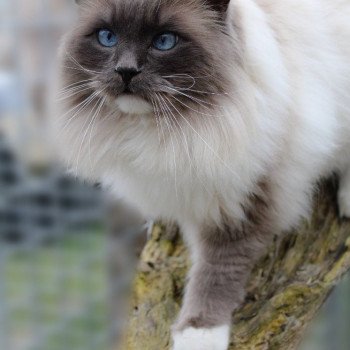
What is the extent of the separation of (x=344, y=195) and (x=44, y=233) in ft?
7.46

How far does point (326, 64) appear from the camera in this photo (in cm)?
173

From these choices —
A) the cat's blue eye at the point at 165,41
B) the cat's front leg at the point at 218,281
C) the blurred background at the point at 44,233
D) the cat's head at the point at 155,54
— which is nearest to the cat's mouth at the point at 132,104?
the cat's head at the point at 155,54

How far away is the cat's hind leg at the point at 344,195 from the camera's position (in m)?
1.94

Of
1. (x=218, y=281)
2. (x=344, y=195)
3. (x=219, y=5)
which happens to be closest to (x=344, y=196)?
(x=344, y=195)

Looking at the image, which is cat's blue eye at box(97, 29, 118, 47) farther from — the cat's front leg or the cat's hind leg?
the cat's hind leg

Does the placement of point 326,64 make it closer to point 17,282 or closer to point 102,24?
point 102,24

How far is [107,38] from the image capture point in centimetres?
157

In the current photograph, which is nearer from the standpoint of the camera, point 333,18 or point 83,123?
point 83,123

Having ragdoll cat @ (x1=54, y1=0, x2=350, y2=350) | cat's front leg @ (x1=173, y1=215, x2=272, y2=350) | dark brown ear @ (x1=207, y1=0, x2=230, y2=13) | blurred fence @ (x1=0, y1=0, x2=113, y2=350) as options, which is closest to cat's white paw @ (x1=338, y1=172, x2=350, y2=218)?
ragdoll cat @ (x1=54, y1=0, x2=350, y2=350)

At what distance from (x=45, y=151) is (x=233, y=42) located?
2.62 meters

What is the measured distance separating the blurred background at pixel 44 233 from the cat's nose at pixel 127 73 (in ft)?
7.25

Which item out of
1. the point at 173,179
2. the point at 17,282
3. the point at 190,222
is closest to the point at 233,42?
the point at 173,179

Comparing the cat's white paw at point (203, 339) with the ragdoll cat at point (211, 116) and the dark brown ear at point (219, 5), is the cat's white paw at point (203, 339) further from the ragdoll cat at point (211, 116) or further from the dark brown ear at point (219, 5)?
the dark brown ear at point (219, 5)

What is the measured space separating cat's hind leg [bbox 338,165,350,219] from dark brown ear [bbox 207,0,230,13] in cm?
59
